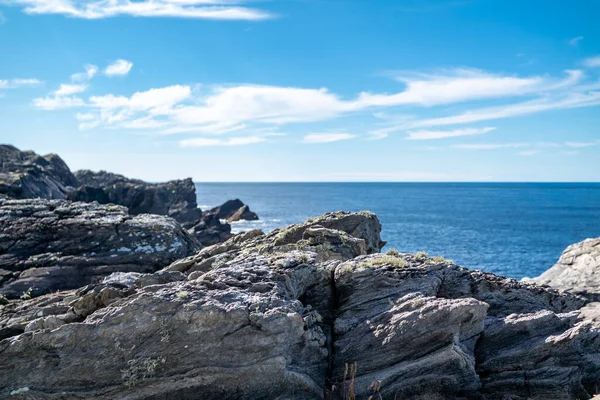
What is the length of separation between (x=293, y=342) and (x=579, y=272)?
2835 centimetres

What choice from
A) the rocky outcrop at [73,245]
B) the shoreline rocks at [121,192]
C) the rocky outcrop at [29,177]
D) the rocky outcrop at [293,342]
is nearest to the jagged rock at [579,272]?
the rocky outcrop at [293,342]

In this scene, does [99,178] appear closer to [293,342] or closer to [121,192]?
[121,192]

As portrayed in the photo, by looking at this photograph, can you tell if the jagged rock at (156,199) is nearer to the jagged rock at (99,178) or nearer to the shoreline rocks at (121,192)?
the shoreline rocks at (121,192)

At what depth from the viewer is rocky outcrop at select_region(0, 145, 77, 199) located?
4805 cm

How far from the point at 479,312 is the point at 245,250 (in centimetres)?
998

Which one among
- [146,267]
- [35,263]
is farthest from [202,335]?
[35,263]

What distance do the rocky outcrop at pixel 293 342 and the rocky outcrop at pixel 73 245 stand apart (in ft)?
28.7

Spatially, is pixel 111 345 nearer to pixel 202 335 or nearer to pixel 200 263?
pixel 202 335

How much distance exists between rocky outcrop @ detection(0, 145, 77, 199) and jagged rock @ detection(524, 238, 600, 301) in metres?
43.4

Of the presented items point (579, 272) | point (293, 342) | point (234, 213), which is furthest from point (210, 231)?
point (293, 342)

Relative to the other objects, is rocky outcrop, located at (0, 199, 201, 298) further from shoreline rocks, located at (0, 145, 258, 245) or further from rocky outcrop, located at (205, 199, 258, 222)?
rocky outcrop, located at (205, 199, 258, 222)

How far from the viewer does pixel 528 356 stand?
12.9 meters

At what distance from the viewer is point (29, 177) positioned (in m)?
62.0

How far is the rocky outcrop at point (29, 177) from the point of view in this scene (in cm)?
4805
